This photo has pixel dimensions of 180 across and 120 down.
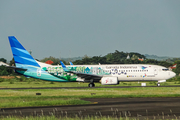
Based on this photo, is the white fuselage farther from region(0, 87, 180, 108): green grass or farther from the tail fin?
region(0, 87, 180, 108): green grass

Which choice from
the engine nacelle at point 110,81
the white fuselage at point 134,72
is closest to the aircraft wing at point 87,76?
the white fuselage at point 134,72

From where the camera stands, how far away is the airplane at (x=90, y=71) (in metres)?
49.0

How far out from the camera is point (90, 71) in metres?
50.2

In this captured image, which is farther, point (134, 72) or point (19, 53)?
point (19, 53)

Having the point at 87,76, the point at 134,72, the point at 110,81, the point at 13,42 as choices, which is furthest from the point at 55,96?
the point at 13,42

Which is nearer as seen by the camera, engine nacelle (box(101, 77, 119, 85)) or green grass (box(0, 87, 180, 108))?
green grass (box(0, 87, 180, 108))

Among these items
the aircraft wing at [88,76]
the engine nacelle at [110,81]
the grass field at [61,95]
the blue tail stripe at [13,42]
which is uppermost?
the blue tail stripe at [13,42]

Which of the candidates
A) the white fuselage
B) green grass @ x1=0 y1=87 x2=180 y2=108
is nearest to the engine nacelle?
the white fuselage

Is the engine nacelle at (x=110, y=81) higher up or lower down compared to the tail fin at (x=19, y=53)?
lower down

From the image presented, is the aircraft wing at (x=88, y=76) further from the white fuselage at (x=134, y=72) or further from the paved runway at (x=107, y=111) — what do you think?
the paved runway at (x=107, y=111)

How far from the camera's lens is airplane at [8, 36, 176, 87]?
4900 cm

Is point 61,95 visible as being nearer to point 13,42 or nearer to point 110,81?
point 110,81

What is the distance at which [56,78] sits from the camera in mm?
50656

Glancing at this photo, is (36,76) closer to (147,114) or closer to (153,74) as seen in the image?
(153,74)
